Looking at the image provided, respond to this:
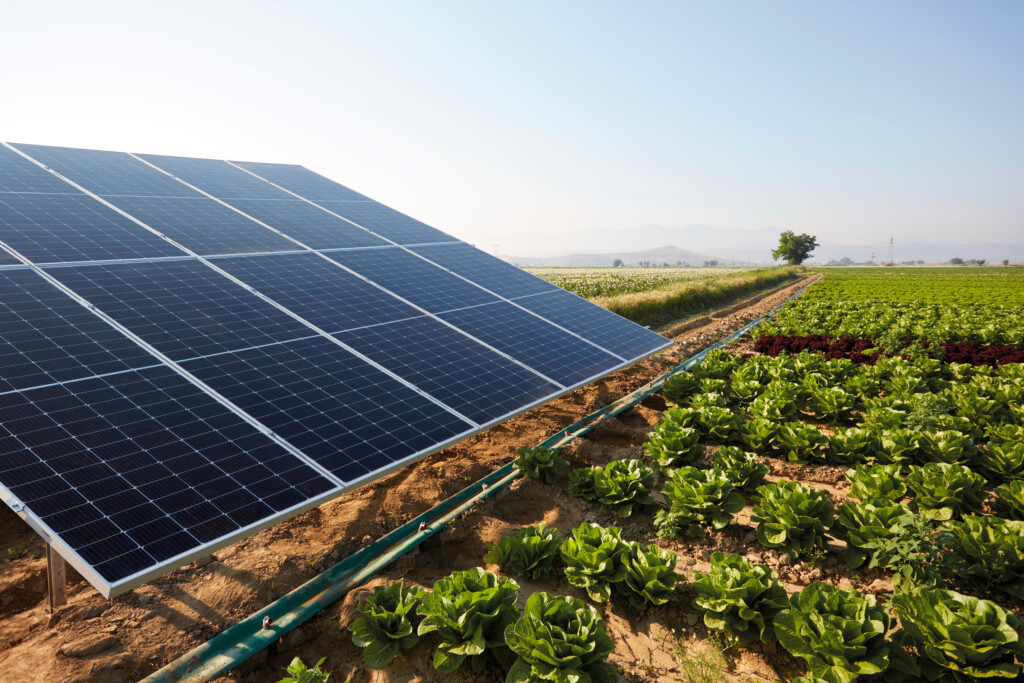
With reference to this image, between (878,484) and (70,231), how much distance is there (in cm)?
1423

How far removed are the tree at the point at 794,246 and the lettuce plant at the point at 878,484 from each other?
120 metres

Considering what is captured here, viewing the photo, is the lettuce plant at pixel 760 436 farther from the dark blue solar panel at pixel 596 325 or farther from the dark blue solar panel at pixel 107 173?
the dark blue solar panel at pixel 107 173

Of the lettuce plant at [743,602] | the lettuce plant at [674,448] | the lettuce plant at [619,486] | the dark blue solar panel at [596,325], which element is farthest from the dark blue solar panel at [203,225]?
the lettuce plant at [743,602]

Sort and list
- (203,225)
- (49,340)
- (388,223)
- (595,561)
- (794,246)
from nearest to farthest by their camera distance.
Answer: (595,561)
(49,340)
(203,225)
(388,223)
(794,246)

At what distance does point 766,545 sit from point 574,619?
3579mm

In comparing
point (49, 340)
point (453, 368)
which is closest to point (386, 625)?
point (453, 368)

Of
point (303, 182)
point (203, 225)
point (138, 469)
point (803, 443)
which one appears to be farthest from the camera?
point (303, 182)

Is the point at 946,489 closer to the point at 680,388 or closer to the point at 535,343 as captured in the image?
the point at 680,388

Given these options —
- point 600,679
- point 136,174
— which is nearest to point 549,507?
point 600,679

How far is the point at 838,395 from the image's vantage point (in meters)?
11.9

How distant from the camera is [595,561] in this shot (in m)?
6.27

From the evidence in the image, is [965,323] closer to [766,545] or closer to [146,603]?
[766,545]

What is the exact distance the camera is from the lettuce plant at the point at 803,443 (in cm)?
969

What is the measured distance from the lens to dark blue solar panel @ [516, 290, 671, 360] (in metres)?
13.2
